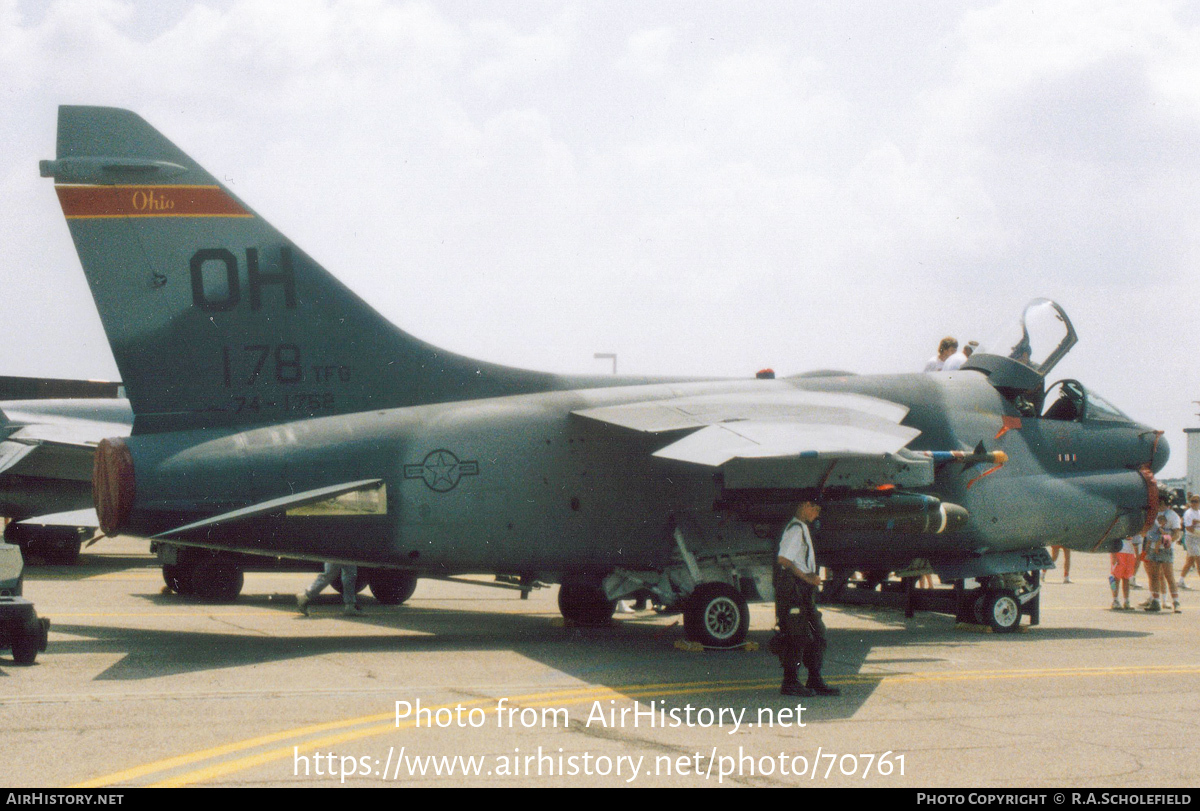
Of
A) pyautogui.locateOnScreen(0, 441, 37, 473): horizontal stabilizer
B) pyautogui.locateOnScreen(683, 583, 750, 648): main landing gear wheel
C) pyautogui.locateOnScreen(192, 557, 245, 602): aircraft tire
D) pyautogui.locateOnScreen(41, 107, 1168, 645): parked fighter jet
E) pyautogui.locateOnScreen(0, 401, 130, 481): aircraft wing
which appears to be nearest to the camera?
pyautogui.locateOnScreen(41, 107, 1168, 645): parked fighter jet

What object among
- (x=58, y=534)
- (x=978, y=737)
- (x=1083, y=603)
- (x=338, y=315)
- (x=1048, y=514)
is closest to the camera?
(x=978, y=737)

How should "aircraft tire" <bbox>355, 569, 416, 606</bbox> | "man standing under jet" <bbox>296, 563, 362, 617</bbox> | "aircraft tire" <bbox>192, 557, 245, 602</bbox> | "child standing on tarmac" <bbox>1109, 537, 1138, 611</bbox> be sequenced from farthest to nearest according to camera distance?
"child standing on tarmac" <bbox>1109, 537, 1138, 611</bbox> < "aircraft tire" <bbox>192, 557, 245, 602</bbox> < "aircraft tire" <bbox>355, 569, 416, 606</bbox> < "man standing under jet" <bbox>296, 563, 362, 617</bbox>

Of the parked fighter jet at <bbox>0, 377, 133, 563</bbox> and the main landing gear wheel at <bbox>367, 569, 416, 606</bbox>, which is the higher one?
the parked fighter jet at <bbox>0, 377, 133, 563</bbox>

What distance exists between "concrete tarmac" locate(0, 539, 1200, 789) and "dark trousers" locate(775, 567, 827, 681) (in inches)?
13.2

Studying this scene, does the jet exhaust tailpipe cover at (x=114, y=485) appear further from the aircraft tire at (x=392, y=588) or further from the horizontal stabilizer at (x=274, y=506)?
the aircraft tire at (x=392, y=588)

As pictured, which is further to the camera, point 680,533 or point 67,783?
point 680,533

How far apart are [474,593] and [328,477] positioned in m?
9.13

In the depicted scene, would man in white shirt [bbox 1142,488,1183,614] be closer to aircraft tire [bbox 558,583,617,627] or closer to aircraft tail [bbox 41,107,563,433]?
aircraft tire [bbox 558,583,617,627]

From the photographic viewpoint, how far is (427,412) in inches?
486

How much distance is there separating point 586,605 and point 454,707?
228 inches

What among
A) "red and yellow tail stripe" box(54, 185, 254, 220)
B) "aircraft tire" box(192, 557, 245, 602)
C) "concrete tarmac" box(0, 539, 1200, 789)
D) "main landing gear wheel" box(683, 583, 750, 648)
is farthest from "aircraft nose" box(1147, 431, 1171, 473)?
"aircraft tire" box(192, 557, 245, 602)

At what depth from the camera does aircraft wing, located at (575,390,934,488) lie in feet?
33.3
